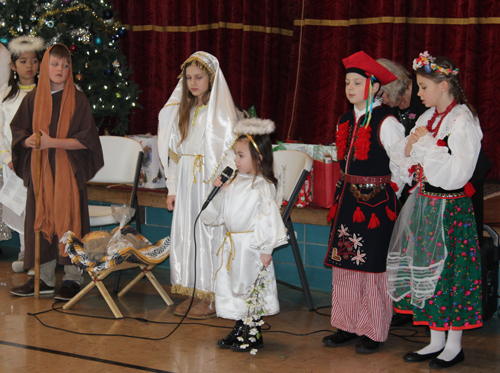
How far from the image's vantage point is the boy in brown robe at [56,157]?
12.3 ft

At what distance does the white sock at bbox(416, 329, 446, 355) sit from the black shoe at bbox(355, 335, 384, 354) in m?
0.22

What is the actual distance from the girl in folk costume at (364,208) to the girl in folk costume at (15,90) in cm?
245

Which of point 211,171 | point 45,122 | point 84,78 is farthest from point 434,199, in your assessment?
point 84,78

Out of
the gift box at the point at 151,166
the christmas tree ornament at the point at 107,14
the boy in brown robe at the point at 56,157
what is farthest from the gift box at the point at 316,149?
the christmas tree ornament at the point at 107,14

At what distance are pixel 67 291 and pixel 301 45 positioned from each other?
292 cm

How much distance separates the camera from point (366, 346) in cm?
291

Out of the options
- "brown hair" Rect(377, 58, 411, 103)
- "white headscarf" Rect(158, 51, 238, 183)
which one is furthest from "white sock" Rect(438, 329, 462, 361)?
"white headscarf" Rect(158, 51, 238, 183)

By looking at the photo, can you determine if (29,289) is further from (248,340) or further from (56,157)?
(248,340)

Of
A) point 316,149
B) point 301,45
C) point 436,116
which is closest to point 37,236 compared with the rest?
point 316,149

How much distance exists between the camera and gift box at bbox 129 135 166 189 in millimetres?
4773

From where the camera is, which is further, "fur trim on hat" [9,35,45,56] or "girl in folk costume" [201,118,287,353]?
"fur trim on hat" [9,35,45,56]

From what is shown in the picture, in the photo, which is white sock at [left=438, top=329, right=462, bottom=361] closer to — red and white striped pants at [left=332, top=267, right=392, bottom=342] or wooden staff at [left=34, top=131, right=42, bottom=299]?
red and white striped pants at [left=332, top=267, right=392, bottom=342]

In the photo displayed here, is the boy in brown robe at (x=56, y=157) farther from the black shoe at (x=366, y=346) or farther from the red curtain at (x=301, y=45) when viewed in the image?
the red curtain at (x=301, y=45)

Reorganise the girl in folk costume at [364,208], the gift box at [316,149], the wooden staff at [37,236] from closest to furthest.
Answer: the girl in folk costume at [364,208] < the wooden staff at [37,236] < the gift box at [316,149]
